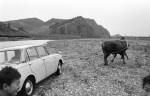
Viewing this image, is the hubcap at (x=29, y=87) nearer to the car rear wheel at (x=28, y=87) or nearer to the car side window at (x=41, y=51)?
the car rear wheel at (x=28, y=87)

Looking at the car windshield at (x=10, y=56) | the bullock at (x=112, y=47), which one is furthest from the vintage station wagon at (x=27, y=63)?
the bullock at (x=112, y=47)

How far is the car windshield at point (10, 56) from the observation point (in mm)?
7723

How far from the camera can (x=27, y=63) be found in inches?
301

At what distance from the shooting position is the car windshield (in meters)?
7.72

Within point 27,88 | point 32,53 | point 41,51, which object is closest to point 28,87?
point 27,88

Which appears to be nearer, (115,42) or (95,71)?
(95,71)

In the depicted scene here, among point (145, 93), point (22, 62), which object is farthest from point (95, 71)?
point (145, 93)

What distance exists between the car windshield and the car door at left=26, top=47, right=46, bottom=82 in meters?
0.40

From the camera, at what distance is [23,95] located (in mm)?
7250

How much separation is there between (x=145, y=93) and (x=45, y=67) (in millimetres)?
6287

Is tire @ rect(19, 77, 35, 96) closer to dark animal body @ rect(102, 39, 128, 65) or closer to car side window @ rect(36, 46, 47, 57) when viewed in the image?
car side window @ rect(36, 46, 47, 57)

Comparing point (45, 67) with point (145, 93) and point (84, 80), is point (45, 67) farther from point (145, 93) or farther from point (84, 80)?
point (145, 93)

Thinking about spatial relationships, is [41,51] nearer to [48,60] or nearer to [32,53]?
[48,60]

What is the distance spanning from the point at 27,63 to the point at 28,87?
3.05ft
